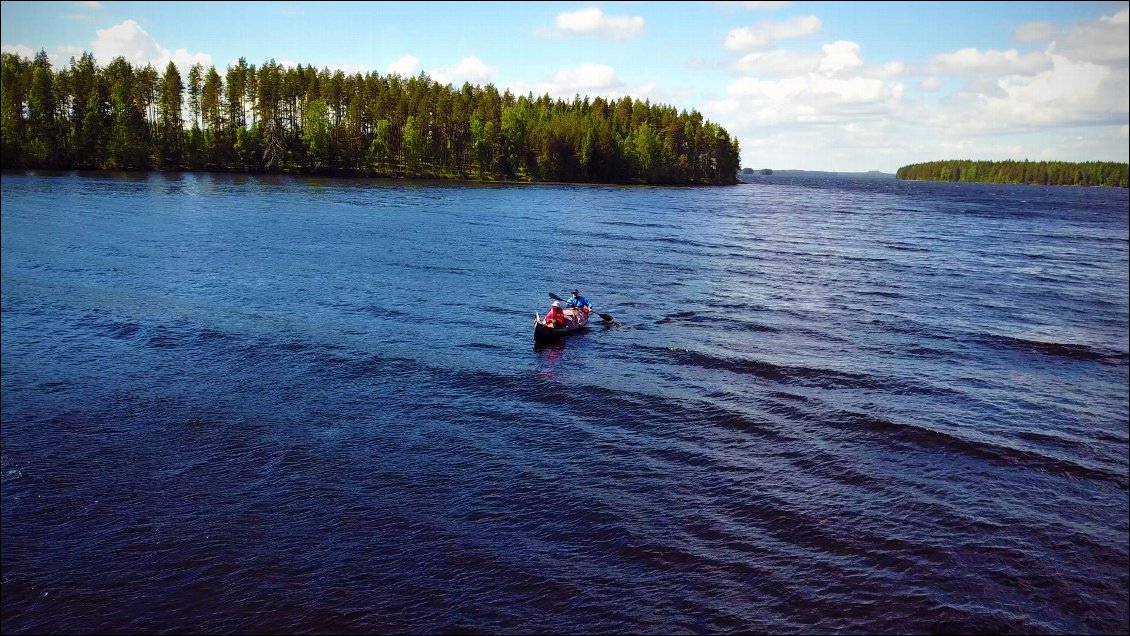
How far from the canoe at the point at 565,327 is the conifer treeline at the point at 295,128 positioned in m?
120

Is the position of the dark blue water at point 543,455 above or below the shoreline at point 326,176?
below

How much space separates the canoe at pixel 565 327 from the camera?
36.8 m

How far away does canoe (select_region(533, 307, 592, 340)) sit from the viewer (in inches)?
1447

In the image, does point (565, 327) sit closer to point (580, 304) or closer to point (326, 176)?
point (580, 304)

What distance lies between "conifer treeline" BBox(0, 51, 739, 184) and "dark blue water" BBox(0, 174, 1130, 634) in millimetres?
97163

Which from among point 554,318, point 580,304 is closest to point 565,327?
point 554,318

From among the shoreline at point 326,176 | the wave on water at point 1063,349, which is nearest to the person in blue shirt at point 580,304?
the wave on water at point 1063,349

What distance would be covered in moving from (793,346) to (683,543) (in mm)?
20831

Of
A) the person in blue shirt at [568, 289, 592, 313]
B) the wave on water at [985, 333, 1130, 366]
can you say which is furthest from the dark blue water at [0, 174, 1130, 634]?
the person in blue shirt at [568, 289, 592, 313]

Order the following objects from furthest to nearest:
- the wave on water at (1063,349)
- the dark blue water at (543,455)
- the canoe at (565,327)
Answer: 1. the wave on water at (1063,349)
2. the canoe at (565,327)
3. the dark blue water at (543,455)

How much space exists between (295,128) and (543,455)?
160 m

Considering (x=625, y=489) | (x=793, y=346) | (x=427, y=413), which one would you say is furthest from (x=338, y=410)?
(x=793, y=346)

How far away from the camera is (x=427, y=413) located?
87.5 ft

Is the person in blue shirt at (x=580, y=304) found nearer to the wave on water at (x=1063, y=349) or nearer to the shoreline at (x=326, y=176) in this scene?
the wave on water at (x=1063, y=349)
